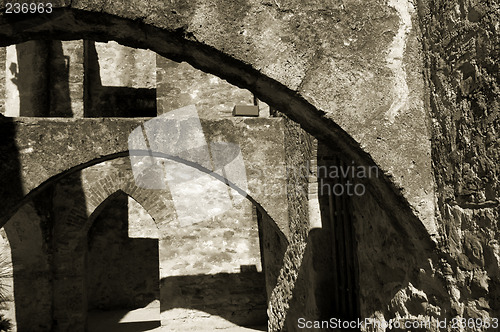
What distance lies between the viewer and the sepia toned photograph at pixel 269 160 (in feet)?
5.57

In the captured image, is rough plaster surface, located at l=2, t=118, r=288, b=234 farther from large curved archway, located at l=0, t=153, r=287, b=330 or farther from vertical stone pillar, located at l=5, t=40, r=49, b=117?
vertical stone pillar, located at l=5, t=40, r=49, b=117

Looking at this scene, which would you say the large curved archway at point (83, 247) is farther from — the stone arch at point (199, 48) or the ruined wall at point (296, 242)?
the stone arch at point (199, 48)

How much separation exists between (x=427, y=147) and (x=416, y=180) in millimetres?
144

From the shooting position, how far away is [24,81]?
845cm

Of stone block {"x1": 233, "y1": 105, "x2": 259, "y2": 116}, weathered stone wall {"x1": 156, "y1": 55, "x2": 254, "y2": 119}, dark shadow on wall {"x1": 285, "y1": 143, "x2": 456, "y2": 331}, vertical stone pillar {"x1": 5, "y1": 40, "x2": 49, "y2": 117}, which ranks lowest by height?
dark shadow on wall {"x1": 285, "y1": 143, "x2": 456, "y2": 331}

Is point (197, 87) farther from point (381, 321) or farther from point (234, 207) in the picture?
point (381, 321)

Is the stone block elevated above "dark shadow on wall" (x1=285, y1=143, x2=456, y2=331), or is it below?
above

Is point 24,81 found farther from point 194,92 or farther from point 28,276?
point 28,276

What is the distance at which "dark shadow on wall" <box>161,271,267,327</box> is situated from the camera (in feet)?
24.5

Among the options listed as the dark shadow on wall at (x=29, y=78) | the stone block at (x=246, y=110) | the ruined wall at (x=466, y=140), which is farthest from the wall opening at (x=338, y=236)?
the dark shadow on wall at (x=29, y=78)

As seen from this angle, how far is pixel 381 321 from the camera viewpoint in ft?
7.81

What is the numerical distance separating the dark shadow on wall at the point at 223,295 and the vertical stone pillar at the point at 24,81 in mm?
4051

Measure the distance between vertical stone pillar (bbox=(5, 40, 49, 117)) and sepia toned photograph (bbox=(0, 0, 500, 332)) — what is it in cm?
3

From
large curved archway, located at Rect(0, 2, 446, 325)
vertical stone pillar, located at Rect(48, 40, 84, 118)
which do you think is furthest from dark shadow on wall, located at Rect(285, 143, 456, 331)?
vertical stone pillar, located at Rect(48, 40, 84, 118)
